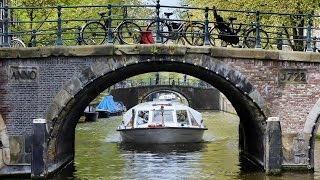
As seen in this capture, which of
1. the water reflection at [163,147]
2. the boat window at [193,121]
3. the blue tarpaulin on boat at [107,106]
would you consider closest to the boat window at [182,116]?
the boat window at [193,121]

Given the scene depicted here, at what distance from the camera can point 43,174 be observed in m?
16.3

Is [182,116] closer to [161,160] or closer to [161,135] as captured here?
[161,135]

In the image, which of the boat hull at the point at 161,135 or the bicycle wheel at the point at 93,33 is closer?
the bicycle wheel at the point at 93,33

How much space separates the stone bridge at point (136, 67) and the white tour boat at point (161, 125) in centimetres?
918

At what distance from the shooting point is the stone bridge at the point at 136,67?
16.4 m

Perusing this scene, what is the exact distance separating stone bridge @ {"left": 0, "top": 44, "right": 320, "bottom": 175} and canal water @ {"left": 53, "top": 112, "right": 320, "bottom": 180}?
997 millimetres

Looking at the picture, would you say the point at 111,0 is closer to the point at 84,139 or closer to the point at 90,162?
the point at 84,139

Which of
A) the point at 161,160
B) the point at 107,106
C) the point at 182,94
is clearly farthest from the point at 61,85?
the point at 182,94

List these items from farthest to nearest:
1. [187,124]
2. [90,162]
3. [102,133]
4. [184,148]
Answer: [102,133], [187,124], [184,148], [90,162]

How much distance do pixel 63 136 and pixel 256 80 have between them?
204 inches

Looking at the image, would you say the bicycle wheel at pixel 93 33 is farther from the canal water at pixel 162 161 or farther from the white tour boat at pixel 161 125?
the white tour boat at pixel 161 125

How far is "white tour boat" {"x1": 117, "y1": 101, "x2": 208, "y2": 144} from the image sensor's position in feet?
86.3

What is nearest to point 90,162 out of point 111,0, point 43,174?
point 43,174

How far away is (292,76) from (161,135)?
32.5 ft
